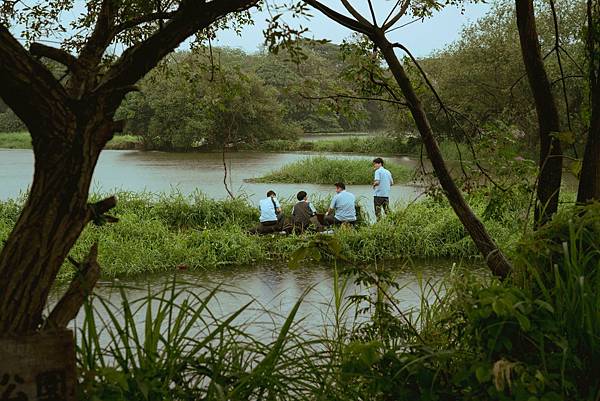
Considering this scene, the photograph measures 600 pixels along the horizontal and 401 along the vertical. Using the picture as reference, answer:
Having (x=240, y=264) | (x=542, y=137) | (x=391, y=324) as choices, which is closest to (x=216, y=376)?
(x=391, y=324)

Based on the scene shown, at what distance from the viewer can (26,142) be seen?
39344 millimetres

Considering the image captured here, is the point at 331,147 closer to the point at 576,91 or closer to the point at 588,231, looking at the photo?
the point at 576,91

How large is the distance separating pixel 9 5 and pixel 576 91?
64.4 ft

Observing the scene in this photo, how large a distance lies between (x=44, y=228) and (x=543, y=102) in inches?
78.2

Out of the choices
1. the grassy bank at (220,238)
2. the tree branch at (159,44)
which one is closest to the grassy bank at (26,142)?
the grassy bank at (220,238)

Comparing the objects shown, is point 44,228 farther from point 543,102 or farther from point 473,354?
point 543,102

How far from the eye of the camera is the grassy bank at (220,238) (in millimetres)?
10180

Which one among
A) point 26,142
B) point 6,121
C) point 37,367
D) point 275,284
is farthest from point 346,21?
point 26,142

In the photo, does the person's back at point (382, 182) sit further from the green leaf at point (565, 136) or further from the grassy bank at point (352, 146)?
the grassy bank at point (352, 146)

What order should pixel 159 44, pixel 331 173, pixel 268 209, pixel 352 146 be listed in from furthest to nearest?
pixel 352 146
pixel 331 173
pixel 268 209
pixel 159 44

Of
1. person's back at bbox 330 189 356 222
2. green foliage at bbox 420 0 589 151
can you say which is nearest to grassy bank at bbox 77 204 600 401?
person's back at bbox 330 189 356 222

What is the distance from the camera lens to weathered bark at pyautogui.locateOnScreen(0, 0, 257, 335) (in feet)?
6.09

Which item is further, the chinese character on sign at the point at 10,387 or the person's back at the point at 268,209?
the person's back at the point at 268,209

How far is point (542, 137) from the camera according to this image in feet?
10.4
